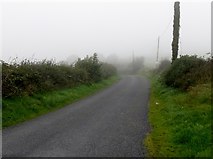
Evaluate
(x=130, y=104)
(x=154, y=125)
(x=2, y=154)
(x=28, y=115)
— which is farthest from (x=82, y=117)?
(x=2, y=154)

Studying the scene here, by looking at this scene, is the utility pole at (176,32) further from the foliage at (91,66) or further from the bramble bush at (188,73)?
the foliage at (91,66)

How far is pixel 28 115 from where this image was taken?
17.2m

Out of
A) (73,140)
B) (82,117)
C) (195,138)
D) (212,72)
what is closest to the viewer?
(195,138)

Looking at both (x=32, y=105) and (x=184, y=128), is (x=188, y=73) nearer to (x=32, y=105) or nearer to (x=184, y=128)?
(x=32, y=105)

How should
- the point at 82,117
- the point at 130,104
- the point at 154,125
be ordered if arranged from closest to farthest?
the point at 154,125 < the point at 82,117 < the point at 130,104

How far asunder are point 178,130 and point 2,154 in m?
5.48

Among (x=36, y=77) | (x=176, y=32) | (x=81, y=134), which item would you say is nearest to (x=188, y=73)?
(x=36, y=77)

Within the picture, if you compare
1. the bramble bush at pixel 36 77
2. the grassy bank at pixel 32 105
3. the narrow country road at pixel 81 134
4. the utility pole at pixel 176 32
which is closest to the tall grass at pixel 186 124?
the narrow country road at pixel 81 134

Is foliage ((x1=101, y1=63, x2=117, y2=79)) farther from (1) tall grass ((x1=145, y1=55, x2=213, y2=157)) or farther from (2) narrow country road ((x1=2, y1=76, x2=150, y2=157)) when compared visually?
(2) narrow country road ((x1=2, y1=76, x2=150, y2=157))

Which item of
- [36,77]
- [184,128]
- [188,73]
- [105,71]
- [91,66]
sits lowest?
[184,128]

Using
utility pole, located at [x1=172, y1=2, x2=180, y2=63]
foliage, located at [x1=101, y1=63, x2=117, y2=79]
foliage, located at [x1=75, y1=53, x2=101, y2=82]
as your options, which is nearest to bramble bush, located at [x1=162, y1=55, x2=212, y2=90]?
utility pole, located at [x1=172, y1=2, x2=180, y2=63]

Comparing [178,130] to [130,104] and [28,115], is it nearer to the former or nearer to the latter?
[28,115]

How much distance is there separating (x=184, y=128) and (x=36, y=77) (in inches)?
486

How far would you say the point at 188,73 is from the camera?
2311 centimetres
